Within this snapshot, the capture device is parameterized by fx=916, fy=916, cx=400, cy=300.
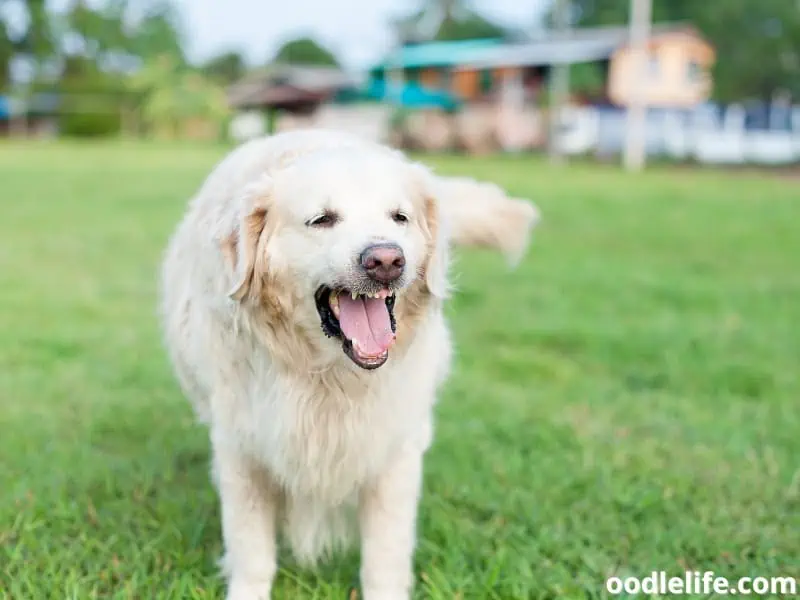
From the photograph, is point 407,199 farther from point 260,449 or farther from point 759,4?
point 759,4

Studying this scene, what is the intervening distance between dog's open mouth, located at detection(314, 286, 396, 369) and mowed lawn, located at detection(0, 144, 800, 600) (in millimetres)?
765

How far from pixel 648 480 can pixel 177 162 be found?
19339 millimetres

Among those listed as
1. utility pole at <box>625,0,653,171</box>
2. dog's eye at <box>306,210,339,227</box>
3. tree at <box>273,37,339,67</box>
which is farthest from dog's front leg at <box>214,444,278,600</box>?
tree at <box>273,37,339,67</box>

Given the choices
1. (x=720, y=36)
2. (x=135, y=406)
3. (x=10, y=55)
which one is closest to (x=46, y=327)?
(x=135, y=406)

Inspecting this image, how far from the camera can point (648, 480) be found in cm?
343

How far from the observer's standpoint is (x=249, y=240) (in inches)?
91.7

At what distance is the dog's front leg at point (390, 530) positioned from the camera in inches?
100

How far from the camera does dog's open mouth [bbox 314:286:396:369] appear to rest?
222 centimetres

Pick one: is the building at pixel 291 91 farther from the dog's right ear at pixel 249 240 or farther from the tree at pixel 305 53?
the dog's right ear at pixel 249 240

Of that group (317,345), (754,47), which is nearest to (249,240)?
(317,345)

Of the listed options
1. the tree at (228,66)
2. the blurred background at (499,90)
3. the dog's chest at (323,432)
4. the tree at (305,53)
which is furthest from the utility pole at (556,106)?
the tree at (305,53)

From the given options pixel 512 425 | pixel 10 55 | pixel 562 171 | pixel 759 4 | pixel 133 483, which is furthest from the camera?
pixel 10 55

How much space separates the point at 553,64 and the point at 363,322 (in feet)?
115

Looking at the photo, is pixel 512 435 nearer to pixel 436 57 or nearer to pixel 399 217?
pixel 399 217
